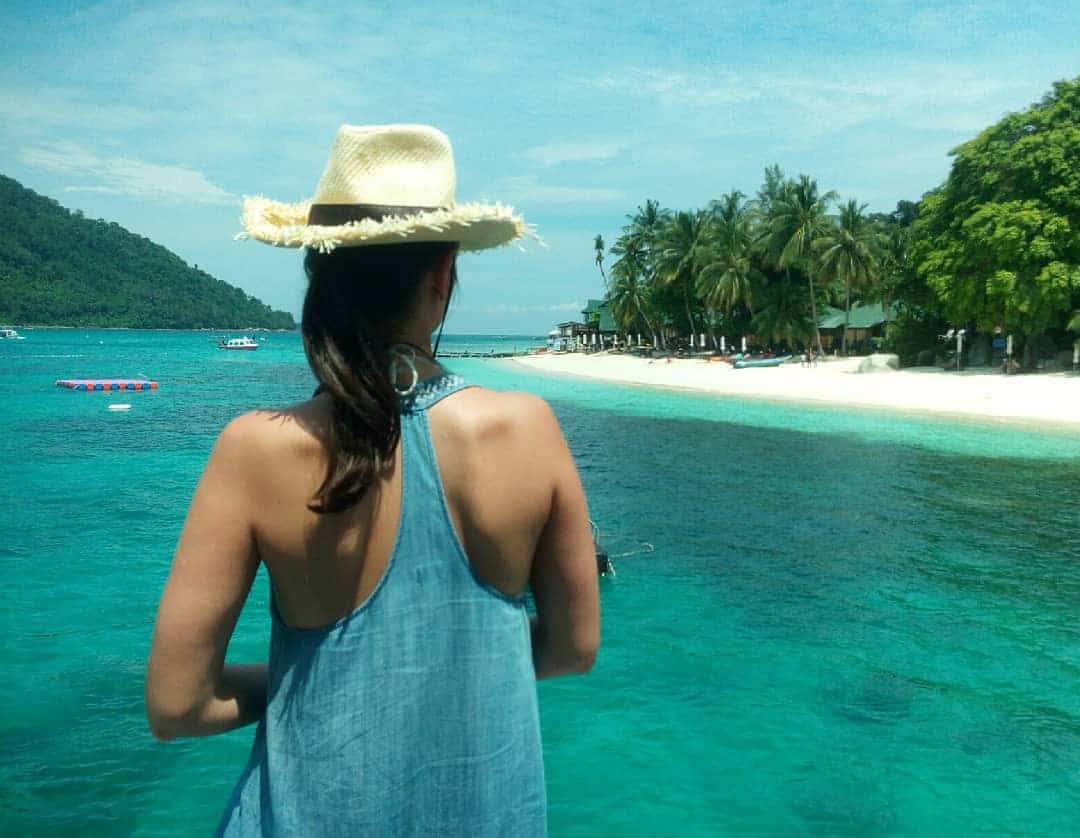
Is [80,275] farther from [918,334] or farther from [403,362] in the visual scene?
[403,362]

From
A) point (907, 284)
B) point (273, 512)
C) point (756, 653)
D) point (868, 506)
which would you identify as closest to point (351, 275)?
point (273, 512)

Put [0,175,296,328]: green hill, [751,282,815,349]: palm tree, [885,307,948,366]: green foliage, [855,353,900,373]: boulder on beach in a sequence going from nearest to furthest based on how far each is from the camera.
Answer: [855,353,900,373]: boulder on beach < [885,307,948,366]: green foliage < [751,282,815,349]: palm tree < [0,175,296,328]: green hill

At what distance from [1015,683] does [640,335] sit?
80.9m

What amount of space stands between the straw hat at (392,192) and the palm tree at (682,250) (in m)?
61.9

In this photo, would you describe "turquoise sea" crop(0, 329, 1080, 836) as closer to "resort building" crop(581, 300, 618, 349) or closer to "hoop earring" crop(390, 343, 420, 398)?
"hoop earring" crop(390, 343, 420, 398)

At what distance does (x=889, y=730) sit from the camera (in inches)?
270

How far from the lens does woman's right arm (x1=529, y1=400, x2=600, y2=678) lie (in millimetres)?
1340

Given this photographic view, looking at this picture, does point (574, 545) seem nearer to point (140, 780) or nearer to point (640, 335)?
point (140, 780)

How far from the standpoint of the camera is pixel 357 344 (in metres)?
1.32

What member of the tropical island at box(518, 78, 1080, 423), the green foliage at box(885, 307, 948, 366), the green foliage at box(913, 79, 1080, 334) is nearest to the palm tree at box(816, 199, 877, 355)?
the tropical island at box(518, 78, 1080, 423)

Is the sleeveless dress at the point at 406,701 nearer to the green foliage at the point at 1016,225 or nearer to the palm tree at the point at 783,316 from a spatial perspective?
the green foliage at the point at 1016,225

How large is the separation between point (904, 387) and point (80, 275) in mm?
163390

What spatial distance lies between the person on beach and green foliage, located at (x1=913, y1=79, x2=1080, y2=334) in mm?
35333

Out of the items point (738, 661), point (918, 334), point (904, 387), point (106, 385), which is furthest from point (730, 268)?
point (738, 661)
